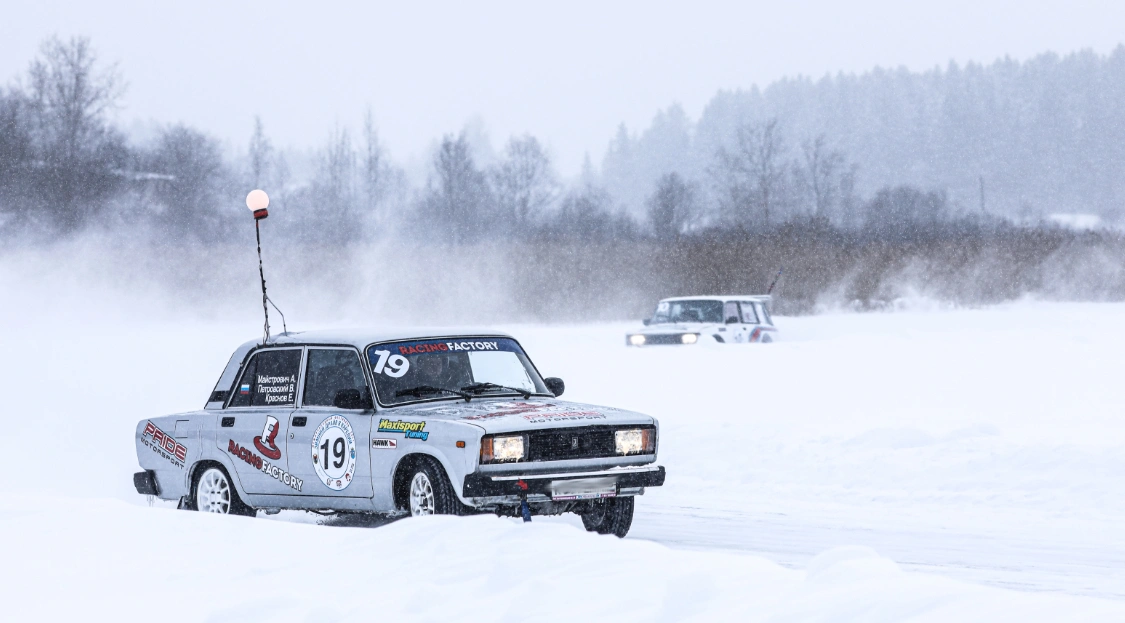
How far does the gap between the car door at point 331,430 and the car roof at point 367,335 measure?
0.24ft

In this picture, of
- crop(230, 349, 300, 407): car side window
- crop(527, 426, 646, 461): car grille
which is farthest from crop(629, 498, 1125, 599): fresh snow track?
crop(230, 349, 300, 407): car side window

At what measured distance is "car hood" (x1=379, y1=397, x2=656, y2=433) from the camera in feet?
27.3

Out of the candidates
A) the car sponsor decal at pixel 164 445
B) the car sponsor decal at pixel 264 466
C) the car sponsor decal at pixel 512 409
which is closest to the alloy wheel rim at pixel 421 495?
the car sponsor decal at pixel 512 409

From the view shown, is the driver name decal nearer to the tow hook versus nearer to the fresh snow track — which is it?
the tow hook

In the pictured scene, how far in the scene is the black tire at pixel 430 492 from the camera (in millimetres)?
8320

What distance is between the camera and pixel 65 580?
6.64 metres

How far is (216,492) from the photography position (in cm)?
997

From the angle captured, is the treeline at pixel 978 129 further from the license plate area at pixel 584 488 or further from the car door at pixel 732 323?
the license plate area at pixel 584 488

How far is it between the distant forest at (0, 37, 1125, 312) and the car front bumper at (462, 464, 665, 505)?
125 feet

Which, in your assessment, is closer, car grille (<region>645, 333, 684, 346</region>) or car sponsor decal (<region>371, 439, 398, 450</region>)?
car sponsor decal (<region>371, 439, 398, 450</region>)

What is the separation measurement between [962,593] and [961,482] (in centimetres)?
684

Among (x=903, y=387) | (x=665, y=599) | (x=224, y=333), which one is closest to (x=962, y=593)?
(x=665, y=599)

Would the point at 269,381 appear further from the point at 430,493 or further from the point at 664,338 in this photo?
the point at 664,338

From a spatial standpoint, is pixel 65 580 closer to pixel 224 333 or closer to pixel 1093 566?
pixel 1093 566
